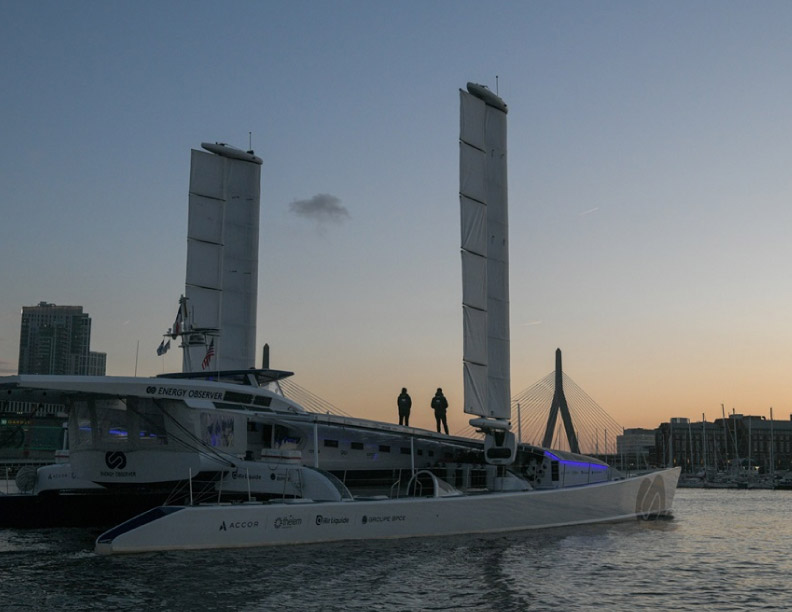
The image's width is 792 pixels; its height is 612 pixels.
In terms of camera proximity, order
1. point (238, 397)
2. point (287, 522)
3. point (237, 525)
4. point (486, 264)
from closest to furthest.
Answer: point (237, 525) < point (287, 522) < point (238, 397) < point (486, 264)

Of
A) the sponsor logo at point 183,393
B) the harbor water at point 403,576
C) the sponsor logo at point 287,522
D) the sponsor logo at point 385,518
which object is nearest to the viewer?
the harbor water at point 403,576

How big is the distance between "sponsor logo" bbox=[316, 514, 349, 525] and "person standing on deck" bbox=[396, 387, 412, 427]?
1254 cm

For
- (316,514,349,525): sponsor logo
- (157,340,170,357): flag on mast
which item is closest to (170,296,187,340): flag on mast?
(157,340,170,357): flag on mast

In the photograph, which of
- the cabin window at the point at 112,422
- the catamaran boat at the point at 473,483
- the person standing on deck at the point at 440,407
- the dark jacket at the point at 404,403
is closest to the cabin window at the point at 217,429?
the catamaran boat at the point at 473,483

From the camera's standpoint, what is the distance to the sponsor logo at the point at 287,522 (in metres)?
27.2

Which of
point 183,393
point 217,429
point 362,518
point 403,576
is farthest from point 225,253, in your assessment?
point 403,576

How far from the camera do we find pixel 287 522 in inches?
1080

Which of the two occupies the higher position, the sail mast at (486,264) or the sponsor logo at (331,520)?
the sail mast at (486,264)

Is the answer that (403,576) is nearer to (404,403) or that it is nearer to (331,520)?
(331,520)

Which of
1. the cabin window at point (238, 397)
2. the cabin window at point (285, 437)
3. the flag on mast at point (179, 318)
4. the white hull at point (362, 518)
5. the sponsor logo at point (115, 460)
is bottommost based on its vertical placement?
the white hull at point (362, 518)

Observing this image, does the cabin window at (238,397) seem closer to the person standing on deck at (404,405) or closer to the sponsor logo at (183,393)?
the sponsor logo at (183,393)

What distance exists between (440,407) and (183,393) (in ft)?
54.7

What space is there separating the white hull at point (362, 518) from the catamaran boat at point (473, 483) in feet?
0.13

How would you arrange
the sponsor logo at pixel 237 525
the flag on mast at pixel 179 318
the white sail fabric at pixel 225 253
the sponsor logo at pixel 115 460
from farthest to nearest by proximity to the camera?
the white sail fabric at pixel 225 253 → the flag on mast at pixel 179 318 → the sponsor logo at pixel 115 460 → the sponsor logo at pixel 237 525
